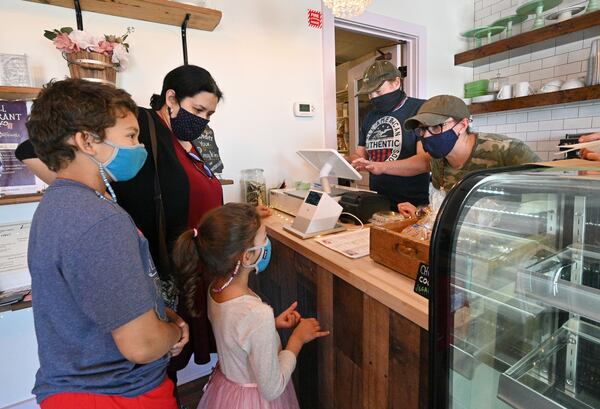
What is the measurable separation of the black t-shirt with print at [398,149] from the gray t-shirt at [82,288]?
5.15ft

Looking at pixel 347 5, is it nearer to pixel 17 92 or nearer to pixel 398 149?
pixel 398 149

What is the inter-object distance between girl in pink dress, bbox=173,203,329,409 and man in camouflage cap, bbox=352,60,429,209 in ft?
3.44

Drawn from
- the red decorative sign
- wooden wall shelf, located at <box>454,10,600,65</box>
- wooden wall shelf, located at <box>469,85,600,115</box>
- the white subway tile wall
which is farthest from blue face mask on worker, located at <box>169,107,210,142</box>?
the white subway tile wall

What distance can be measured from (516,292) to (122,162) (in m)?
1.01

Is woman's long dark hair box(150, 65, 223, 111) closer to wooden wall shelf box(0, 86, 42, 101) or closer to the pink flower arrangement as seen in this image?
the pink flower arrangement

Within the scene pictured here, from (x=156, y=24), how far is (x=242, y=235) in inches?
61.9

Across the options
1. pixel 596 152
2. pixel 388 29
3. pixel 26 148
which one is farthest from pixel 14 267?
pixel 388 29

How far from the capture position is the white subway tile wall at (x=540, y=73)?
2566 millimetres

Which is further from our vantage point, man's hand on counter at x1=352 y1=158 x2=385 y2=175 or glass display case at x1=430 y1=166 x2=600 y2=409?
man's hand on counter at x1=352 y1=158 x2=385 y2=175

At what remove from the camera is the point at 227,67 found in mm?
2164

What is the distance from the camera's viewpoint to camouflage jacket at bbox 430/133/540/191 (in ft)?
4.34

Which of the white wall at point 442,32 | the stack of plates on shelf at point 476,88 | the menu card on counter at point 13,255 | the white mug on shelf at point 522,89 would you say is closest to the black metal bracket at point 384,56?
the white wall at point 442,32

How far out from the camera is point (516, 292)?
83 centimetres

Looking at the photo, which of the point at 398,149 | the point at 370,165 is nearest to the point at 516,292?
the point at 370,165
